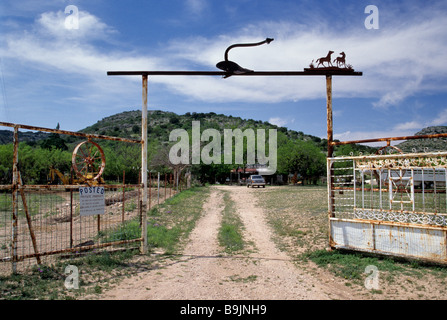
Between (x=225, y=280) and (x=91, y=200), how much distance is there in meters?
3.38

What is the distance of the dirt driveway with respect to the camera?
5266 mm

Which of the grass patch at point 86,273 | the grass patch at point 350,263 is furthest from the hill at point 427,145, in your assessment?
the grass patch at point 86,273

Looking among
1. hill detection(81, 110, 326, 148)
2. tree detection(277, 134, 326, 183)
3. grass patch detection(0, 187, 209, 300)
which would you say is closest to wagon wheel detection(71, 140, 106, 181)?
grass patch detection(0, 187, 209, 300)

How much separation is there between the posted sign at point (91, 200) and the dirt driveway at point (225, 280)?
1.78 metres

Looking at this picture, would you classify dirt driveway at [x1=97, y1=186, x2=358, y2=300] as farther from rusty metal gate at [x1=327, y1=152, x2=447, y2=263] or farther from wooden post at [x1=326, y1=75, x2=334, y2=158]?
wooden post at [x1=326, y1=75, x2=334, y2=158]

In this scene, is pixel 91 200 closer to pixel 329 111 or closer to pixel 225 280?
pixel 225 280

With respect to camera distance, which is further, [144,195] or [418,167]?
[144,195]

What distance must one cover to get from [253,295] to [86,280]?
3.02m

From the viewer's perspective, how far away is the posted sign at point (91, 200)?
270 inches

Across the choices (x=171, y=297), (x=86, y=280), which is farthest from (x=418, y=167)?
(x=86, y=280)

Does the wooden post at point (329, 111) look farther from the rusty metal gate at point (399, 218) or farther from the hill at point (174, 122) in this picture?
the hill at point (174, 122)
